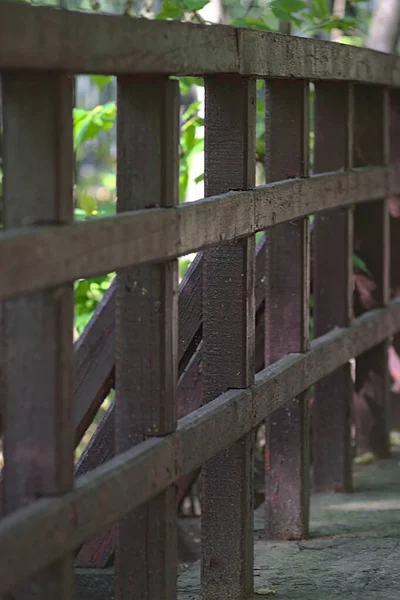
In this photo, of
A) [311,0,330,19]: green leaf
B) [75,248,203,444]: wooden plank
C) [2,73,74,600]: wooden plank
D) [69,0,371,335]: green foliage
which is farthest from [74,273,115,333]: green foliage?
[2,73,74,600]: wooden plank

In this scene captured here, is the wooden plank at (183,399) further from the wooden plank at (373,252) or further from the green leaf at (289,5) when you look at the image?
the green leaf at (289,5)

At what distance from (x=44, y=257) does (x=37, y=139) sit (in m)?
0.21

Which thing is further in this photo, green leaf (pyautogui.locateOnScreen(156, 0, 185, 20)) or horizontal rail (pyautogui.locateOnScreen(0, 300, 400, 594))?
green leaf (pyautogui.locateOnScreen(156, 0, 185, 20))

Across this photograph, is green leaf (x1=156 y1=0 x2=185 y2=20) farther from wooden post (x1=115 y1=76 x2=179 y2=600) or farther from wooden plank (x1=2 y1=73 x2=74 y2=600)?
wooden plank (x1=2 y1=73 x2=74 y2=600)

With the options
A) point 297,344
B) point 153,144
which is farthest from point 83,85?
point 153,144

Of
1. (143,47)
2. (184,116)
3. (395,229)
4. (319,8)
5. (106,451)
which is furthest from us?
(395,229)

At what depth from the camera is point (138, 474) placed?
2.59 metres

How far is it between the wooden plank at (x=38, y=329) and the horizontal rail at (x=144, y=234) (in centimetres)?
5

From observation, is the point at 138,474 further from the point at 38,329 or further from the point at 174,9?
the point at 174,9

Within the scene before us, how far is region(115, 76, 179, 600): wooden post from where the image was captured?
2.66 metres

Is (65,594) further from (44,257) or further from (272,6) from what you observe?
(272,6)

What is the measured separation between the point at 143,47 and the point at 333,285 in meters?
2.21

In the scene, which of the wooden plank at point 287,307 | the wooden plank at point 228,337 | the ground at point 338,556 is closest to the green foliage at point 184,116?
the wooden plank at point 287,307

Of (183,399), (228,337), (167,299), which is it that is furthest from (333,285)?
(167,299)
